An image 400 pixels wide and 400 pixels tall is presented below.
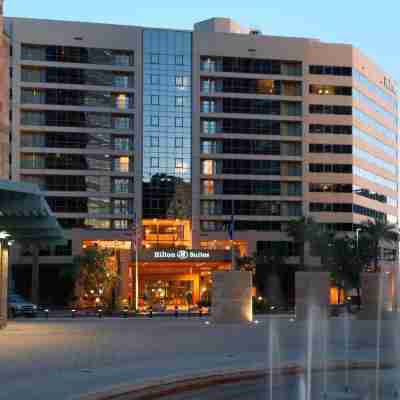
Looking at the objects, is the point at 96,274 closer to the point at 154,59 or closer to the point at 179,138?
the point at 179,138

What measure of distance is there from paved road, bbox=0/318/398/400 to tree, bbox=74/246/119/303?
4058 cm

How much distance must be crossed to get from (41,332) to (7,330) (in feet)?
10.1

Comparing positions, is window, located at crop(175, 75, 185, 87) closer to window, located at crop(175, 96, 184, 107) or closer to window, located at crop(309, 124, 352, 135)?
window, located at crop(175, 96, 184, 107)

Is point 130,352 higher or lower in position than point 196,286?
lower

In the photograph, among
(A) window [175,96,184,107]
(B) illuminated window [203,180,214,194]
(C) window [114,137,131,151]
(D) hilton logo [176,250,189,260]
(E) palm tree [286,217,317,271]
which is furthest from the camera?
(B) illuminated window [203,180,214,194]

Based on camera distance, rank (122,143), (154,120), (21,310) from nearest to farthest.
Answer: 1. (21,310)
2. (122,143)
3. (154,120)

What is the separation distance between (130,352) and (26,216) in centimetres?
1514

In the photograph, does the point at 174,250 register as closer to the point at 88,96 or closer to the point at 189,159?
the point at 189,159

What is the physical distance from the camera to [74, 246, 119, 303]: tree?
284ft

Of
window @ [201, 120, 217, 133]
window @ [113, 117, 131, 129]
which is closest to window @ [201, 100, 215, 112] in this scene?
window @ [201, 120, 217, 133]

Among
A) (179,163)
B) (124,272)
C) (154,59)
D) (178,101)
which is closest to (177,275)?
(124,272)

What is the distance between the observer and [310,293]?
5522 cm

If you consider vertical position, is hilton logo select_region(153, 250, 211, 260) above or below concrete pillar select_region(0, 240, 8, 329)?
above

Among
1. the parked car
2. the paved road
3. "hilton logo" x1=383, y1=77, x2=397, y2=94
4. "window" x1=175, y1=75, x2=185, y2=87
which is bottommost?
the parked car
